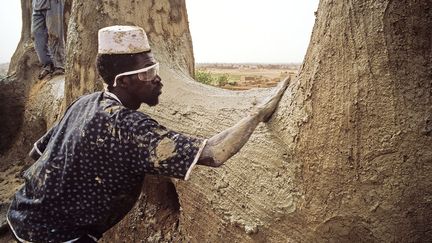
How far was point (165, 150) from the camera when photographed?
5.16 feet

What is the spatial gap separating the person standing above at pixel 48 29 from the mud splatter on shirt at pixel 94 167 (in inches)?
139

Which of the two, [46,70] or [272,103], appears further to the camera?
[46,70]

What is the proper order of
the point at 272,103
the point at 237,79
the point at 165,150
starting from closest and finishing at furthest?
the point at 165,150
the point at 272,103
the point at 237,79

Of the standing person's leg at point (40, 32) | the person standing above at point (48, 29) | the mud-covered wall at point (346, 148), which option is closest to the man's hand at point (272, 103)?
the mud-covered wall at point (346, 148)

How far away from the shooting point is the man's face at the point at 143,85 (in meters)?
1.81

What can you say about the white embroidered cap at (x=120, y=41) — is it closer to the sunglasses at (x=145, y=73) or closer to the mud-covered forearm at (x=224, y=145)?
the sunglasses at (x=145, y=73)

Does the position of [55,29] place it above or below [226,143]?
above

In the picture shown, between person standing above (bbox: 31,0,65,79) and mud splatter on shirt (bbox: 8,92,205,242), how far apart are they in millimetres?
3540

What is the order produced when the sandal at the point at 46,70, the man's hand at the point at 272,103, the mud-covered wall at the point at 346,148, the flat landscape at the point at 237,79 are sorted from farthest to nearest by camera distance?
the flat landscape at the point at 237,79 < the sandal at the point at 46,70 < the man's hand at the point at 272,103 < the mud-covered wall at the point at 346,148

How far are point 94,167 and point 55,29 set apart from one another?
3.89 metres

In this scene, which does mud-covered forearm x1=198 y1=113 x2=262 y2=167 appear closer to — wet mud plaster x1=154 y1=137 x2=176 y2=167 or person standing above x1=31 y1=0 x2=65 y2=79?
wet mud plaster x1=154 y1=137 x2=176 y2=167

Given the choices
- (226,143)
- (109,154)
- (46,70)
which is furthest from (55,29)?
(226,143)

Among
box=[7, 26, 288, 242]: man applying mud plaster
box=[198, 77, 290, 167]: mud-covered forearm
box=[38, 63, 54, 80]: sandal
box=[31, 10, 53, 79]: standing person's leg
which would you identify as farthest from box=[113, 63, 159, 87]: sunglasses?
box=[38, 63, 54, 80]: sandal

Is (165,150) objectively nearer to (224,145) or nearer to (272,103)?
(224,145)
